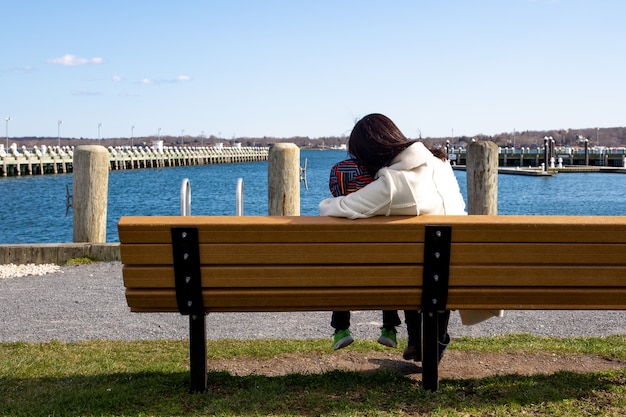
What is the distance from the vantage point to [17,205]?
143 ft

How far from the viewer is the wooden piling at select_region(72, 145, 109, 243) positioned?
35.4ft

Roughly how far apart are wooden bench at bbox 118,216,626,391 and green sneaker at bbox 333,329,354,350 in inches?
18.3

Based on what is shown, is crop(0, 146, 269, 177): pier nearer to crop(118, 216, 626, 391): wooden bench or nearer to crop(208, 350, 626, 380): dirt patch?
crop(208, 350, 626, 380): dirt patch

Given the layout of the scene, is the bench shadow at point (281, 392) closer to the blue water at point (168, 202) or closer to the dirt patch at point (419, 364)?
the dirt patch at point (419, 364)

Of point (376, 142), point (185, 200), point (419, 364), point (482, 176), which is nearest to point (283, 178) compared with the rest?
point (185, 200)

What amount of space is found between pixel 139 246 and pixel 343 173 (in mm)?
1199

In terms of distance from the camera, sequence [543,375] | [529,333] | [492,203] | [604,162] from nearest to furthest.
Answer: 1. [543,375]
2. [529,333]
3. [492,203]
4. [604,162]

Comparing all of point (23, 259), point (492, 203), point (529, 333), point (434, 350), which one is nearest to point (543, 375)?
point (434, 350)


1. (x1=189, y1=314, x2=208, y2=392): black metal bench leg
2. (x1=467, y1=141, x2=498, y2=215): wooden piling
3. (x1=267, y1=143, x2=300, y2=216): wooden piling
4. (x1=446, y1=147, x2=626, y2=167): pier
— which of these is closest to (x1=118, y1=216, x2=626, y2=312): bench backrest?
(x1=189, y1=314, x2=208, y2=392): black metal bench leg

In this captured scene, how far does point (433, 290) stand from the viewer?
4.23m

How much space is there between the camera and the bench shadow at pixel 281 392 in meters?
4.17

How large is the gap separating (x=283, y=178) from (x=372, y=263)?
6.56 metres

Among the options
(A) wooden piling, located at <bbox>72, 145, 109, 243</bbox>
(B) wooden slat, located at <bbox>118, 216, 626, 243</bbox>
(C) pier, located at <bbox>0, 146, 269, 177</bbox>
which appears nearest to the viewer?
(B) wooden slat, located at <bbox>118, 216, 626, 243</bbox>

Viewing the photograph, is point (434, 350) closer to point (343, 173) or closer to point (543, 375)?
point (543, 375)
